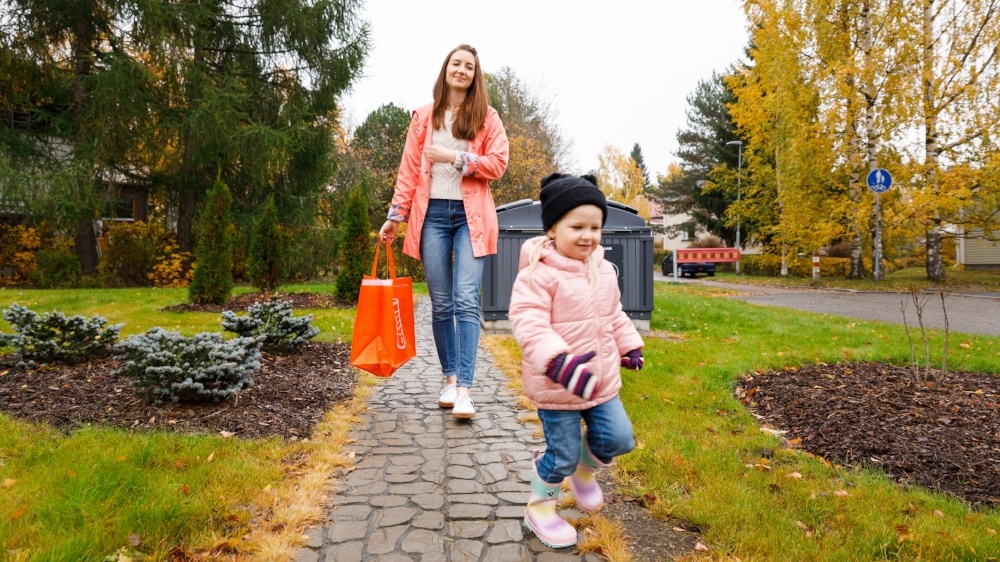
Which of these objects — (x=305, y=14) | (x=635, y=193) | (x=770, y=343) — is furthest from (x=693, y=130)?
(x=770, y=343)

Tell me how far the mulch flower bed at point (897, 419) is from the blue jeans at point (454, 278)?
6.19 feet

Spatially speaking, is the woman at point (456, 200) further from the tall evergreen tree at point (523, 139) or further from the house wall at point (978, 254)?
the house wall at point (978, 254)

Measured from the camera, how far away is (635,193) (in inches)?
2082

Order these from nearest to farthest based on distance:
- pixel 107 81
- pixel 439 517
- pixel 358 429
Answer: pixel 439 517
pixel 358 429
pixel 107 81

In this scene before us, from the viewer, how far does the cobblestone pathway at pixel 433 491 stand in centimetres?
211

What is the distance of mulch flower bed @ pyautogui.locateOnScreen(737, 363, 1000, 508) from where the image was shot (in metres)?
2.83

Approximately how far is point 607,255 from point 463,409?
382cm

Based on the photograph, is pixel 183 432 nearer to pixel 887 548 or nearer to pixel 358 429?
pixel 358 429

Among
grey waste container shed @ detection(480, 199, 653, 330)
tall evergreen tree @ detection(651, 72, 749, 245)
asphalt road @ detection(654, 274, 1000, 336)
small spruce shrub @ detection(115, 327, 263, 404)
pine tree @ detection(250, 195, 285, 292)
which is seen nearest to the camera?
small spruce shrub @ detection(115, 327, 263, 404)

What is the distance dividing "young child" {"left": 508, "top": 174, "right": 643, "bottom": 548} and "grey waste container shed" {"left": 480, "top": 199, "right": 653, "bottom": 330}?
175 inches

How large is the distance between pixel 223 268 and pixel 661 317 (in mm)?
6555

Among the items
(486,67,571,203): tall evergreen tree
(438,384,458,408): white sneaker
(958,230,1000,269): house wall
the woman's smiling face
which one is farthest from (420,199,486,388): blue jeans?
(958,230,1000,269): house wall

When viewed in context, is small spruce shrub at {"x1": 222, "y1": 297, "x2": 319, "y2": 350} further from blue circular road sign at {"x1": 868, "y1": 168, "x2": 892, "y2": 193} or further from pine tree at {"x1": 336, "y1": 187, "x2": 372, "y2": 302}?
blue circular road sign at {"x1": 868, "y1": 168, "x2": 892, "y2": 193}

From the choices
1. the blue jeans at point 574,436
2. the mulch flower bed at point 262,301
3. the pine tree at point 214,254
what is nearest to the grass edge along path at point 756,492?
the blue jeans at point 574,436
